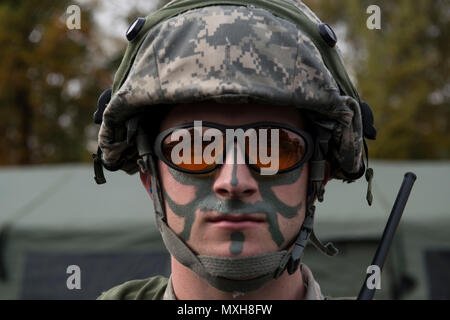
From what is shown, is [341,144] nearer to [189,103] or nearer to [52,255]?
[189,103]

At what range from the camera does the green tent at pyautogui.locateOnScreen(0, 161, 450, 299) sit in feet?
15.7

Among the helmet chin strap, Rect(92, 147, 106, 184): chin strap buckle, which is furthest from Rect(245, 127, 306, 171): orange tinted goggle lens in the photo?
Rect(92, 147, 106, 184): chin strap buckle

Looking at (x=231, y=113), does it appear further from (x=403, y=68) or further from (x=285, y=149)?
(x=403, y=68)

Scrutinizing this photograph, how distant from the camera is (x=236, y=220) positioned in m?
1.51

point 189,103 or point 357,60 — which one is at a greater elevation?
point 357,60

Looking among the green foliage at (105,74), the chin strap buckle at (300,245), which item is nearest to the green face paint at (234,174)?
the chin strap buckle at (300,245)

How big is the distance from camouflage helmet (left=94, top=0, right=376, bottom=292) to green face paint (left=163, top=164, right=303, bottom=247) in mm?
73

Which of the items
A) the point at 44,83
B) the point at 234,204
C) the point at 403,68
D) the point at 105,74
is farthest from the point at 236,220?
the point at 44,83

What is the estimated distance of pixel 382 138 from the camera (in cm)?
980

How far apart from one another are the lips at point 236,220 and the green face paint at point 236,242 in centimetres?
2

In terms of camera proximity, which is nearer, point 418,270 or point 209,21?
point 209,21

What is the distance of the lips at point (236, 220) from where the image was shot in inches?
59.4

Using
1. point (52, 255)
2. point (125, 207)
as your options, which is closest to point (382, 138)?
point (125, 207)

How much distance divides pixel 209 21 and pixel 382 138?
28.4ft
